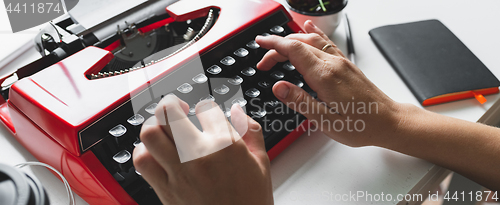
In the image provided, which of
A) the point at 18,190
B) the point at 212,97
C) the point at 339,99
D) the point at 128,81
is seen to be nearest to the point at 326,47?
the point at 339,99

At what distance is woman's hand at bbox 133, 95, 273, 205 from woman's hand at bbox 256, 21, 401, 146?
19 centimetres

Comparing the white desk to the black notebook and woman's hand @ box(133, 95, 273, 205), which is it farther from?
woman's hand @ box(133, 95, 273, 205)

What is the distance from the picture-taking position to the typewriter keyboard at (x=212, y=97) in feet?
1.91

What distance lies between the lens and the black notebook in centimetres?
82

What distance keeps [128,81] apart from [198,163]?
26 cm

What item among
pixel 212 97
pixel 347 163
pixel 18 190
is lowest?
pixel 347 163

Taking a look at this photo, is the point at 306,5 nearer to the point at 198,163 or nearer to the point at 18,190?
the point at 198,163

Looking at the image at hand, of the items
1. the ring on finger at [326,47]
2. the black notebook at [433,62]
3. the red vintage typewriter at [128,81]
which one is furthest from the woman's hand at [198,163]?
the black notebook at [433,62]

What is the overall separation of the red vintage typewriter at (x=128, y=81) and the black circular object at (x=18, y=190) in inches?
7.9

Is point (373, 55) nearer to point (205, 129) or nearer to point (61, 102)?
point (205, 129)

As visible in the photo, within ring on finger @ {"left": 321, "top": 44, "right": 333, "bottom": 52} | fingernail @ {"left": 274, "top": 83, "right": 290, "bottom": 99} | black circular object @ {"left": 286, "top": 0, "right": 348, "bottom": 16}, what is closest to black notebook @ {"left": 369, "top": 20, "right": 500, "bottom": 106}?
black circular object @ {"left": 286, "top": 0, "right": 348, "bottom": 16}

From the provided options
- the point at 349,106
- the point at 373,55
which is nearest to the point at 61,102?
the point at 349,106

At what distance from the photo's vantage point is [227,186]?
0.49 metres

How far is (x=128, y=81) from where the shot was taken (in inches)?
25.1
